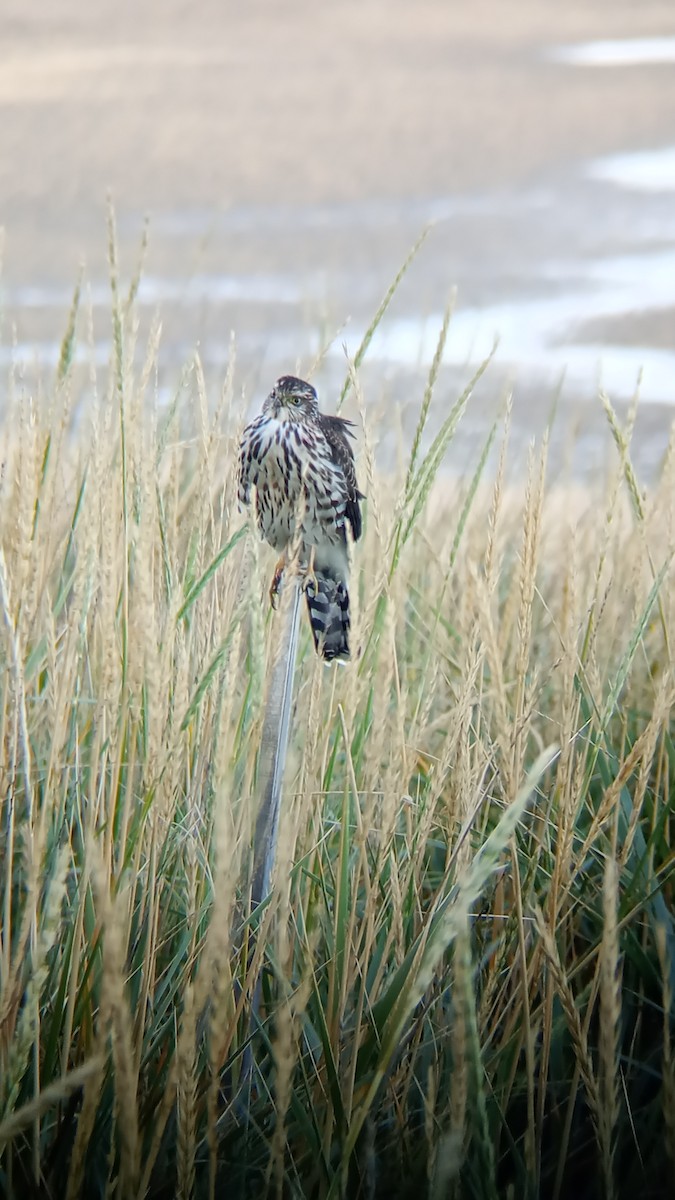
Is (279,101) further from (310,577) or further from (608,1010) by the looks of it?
(608,1010)

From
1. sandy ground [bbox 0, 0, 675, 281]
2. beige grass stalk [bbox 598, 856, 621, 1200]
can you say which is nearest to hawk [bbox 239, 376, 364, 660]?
beige grass stalk [bbox 598, 856, 621, 1200]

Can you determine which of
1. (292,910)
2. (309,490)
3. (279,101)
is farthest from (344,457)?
(279,101)

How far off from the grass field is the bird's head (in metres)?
0.06

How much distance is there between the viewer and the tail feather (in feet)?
3.09

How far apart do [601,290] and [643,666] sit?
2543 mm

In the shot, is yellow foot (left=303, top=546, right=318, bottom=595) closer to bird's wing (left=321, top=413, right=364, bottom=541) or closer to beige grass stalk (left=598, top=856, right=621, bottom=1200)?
bird's wing (left=321, top=413, right=364, bottom=541)

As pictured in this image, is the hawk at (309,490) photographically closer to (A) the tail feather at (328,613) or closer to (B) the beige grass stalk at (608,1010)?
(A) the tail feather at (328,613)

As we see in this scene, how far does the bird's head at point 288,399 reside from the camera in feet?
2.88

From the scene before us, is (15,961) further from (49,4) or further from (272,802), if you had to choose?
(49,4)

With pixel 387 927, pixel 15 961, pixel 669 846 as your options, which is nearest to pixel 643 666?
pixel 669 846

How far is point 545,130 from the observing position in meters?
3.93

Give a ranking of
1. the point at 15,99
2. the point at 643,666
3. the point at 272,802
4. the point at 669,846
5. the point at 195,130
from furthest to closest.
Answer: the point at 195,130 < the point at 15,99 < the point at 643,666 < the point at 669,846 < the point at 272,802

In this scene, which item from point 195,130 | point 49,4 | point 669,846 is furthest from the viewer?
point 195,130

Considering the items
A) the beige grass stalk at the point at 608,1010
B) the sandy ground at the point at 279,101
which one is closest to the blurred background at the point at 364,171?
the sandy ground at the point at 279,101
